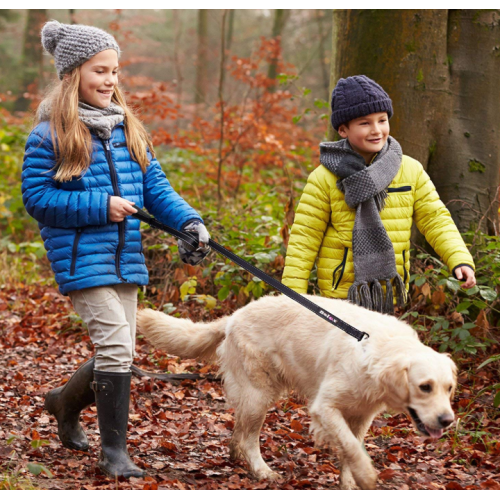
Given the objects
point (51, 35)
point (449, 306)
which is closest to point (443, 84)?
point (449, 306)

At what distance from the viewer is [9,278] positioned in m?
8.65

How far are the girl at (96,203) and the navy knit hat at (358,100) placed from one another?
1113 millimetres

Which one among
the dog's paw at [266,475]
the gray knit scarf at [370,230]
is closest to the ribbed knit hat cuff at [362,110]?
the gray knit scarf at [370,230]

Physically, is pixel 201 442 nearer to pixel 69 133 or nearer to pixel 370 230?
pixel 370 230

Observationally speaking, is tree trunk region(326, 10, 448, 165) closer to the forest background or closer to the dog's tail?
Result: the forest background

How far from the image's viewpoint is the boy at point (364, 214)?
12.4 feet

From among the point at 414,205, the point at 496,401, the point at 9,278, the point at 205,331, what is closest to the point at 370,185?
the point at 414,205

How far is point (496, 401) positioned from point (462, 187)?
217 centimetres

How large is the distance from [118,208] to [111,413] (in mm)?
1159

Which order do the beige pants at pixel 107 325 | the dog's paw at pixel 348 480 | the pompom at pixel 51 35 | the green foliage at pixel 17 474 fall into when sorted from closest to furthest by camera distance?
the green foliage at pixel 17 474 → the dog's paw at pixel 348 480 → the beige pants at pixel 107 325 → the pompom at pixel 51 35

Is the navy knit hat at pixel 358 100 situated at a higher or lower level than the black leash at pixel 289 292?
higher

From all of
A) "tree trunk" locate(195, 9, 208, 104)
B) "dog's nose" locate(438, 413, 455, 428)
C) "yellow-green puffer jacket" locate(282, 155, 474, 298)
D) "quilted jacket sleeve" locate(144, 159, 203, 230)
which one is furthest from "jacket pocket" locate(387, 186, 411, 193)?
"tree trunk" locate(195, 9, 208, 104)

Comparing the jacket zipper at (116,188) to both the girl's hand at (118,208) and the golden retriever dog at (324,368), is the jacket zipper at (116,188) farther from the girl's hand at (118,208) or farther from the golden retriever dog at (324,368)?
the golden retriever dog at (324,368)

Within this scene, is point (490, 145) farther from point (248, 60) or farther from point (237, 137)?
point (248, 60)
